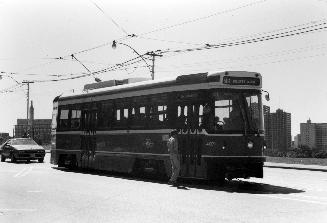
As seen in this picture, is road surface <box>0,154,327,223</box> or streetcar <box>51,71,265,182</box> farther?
streetcar <box>51,71,265,182</box>

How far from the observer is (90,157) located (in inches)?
877

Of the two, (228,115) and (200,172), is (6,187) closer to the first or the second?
(200,172)

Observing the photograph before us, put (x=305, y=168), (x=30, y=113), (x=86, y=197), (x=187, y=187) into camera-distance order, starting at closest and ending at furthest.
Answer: (x=86, y=197) < (x=187, y=187) < (x=305, y=168) < (x=30, y=113)

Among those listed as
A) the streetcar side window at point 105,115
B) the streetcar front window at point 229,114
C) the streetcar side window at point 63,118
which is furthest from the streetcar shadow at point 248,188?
the streetcar side window at point 63,118

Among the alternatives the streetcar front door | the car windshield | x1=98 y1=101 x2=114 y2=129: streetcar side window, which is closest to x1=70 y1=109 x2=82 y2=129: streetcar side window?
the streetcar front door

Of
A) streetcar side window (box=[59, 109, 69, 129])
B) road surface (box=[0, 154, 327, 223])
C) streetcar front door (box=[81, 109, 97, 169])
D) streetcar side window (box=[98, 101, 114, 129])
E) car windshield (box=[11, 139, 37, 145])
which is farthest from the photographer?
car windshield (box=[11, 139, 37, 145])

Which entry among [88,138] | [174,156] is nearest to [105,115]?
[88,138]

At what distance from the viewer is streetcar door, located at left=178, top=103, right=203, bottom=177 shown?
52.9 ft

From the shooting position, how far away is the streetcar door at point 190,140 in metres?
16.1

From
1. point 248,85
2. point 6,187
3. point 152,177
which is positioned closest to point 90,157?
point 152,177

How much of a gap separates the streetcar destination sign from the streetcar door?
3.60 feet

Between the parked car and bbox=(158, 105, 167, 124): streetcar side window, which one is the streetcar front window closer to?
bbox=(158, 105, 167, 124): streetcar side window

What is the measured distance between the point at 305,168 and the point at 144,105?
11.9 metres

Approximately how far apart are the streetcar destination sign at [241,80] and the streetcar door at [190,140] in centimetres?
110
